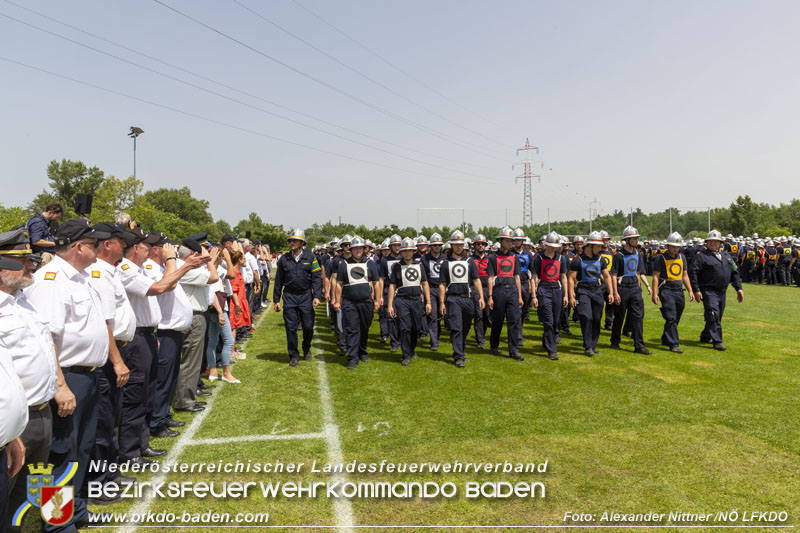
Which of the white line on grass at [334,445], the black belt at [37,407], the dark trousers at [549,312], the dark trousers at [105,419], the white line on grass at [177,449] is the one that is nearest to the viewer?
the black belt at [37,407]

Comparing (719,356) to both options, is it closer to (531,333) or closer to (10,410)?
(531,333)

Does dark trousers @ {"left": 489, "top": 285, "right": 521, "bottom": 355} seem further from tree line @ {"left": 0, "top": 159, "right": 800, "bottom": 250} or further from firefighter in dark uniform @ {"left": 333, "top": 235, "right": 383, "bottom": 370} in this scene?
tree line @ {"left": 0, "top": 159, "right": 800, "bottom": 250}

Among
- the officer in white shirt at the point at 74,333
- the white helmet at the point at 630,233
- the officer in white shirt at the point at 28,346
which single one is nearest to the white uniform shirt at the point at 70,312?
the officer in white shirt at the point at 74,333

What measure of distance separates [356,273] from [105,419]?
5011 mm

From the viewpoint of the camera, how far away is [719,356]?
28.6 feet

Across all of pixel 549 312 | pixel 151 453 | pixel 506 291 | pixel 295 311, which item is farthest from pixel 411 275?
pixel 151 453

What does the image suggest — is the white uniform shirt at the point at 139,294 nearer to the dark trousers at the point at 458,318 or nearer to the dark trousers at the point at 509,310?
the dark trousers at the point at 458,318

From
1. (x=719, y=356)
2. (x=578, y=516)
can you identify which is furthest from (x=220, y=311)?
(x=719, y=356)

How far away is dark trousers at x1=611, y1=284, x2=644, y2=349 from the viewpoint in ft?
30.0

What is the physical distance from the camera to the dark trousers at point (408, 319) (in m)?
8.61

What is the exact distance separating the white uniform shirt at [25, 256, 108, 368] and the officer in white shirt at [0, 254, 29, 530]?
2.34 feet

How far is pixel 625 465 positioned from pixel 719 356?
229 inches

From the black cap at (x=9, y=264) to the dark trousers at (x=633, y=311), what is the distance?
9.42 meters

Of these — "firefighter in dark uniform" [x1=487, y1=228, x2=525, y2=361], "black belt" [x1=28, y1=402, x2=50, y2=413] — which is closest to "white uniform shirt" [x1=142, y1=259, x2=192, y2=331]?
"black belt" [x1=28, y1=402, x2=50, y2=413]
